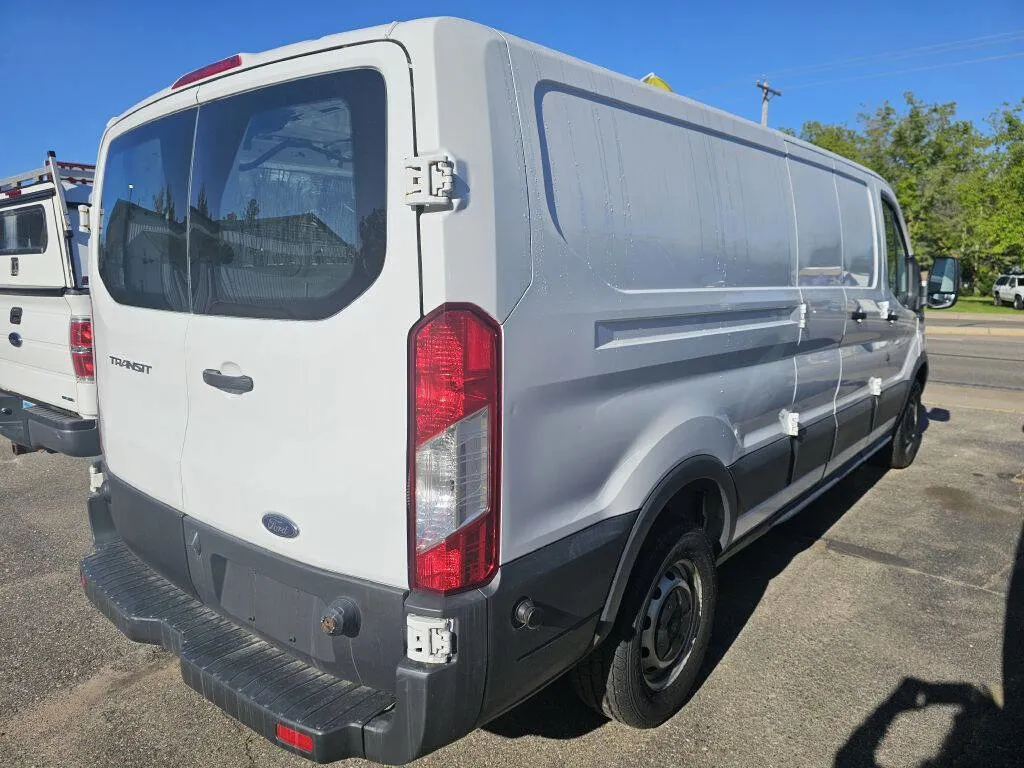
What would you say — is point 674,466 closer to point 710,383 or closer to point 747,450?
point 710,383

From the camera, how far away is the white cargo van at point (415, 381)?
77.7 inches

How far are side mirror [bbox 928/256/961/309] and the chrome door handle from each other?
5608 mm

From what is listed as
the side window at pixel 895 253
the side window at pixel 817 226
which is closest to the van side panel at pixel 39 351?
the side window at pixel 817 226

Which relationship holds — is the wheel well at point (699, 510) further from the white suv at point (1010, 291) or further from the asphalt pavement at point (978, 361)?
the white suv at point (1010, 291)

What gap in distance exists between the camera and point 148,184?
280 cm

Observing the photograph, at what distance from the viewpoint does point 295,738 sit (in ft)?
6.70

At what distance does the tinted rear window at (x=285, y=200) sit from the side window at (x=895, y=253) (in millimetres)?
4419

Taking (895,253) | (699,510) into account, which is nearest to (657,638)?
(699,510)

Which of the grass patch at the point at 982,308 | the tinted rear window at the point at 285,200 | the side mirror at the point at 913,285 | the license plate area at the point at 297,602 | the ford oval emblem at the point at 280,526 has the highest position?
the tinted rear window at the point at 285,200

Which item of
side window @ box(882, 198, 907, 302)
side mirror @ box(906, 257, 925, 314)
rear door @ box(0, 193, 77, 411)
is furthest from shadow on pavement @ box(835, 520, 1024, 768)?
rear door @ box(0, 193, 77, 411)

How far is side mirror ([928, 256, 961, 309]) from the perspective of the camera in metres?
6.10

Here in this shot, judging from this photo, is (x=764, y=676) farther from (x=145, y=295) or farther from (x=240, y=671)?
(x=145, y=295)

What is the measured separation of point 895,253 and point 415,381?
4.74 m

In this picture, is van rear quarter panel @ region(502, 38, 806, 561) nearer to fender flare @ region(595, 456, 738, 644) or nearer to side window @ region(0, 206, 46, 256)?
fender flare @ region(595, 456, 738, 644)
